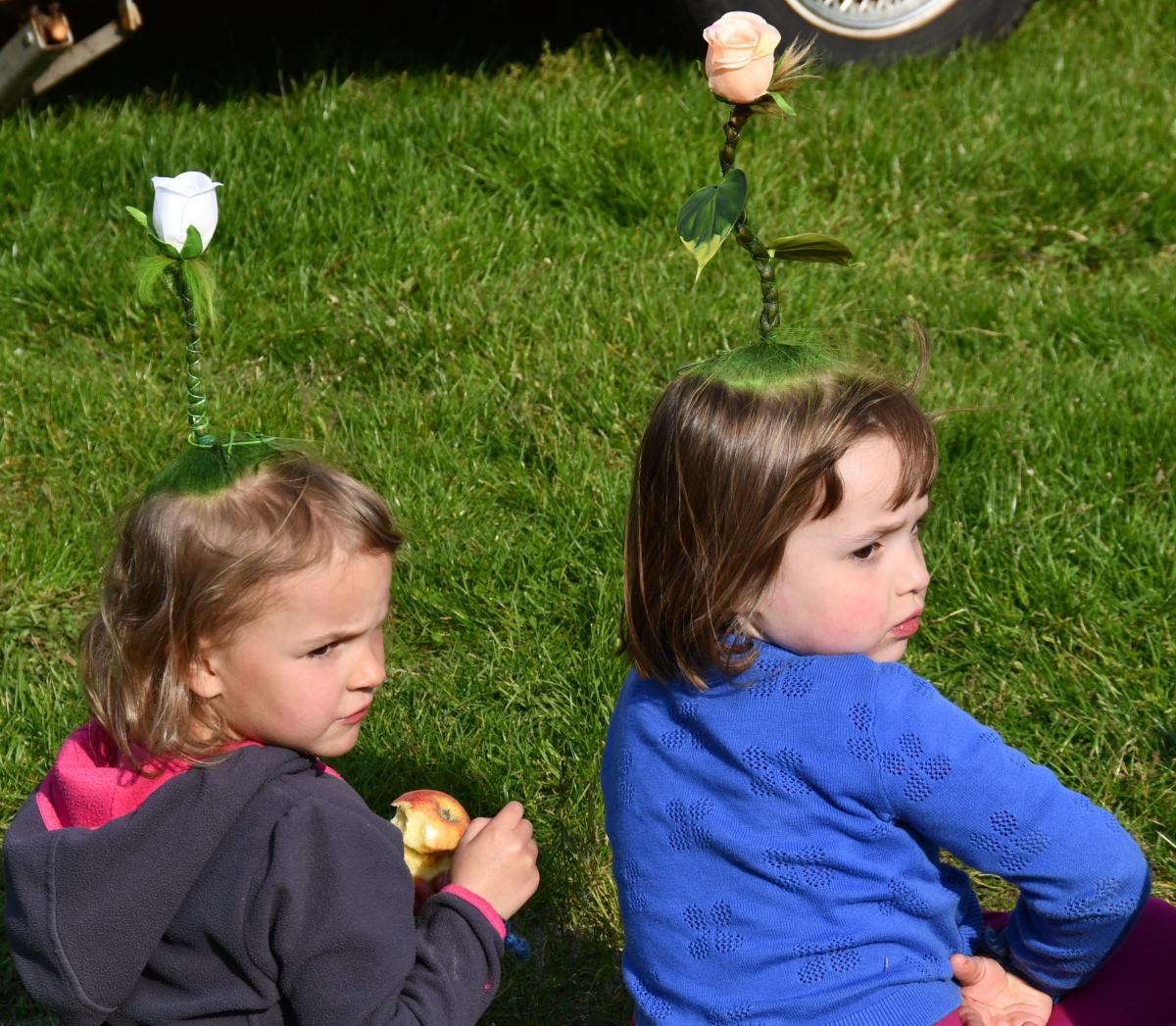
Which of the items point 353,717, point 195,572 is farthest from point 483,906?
point 195,572

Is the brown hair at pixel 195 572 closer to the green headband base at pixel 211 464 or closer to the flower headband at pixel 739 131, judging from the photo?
the green headband base at pixel 211 464

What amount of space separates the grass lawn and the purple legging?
0.72 m

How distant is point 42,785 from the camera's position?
2107 mm

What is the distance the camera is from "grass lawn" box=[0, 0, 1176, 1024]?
10.3 feet

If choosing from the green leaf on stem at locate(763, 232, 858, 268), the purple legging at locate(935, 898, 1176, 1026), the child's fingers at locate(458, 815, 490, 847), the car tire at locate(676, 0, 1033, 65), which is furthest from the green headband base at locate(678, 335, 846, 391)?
the car tire at locate(676, 0, 1033, 65)

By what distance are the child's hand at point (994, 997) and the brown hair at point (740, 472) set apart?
53 centimetres

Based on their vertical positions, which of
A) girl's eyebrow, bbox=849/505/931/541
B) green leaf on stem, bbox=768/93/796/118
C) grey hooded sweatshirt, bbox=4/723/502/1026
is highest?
green leaf on stem, bbox=768/93/796/118

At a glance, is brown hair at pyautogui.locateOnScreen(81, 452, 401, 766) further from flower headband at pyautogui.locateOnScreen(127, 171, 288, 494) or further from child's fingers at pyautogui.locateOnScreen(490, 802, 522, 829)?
child's fingers at pyautogui.locateOnScreen(490, 802, 522, 829)

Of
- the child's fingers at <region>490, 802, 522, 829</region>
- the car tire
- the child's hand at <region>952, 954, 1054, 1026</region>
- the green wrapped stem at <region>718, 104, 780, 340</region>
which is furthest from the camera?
the car tire

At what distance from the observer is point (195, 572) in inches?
78.6

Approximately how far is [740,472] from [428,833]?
899mm

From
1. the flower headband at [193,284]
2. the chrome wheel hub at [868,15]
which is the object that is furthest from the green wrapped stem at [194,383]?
the chrome wheel hub at [868,15]

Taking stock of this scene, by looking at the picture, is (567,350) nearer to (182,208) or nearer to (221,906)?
(182,208)

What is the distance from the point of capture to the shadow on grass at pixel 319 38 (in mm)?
5195
